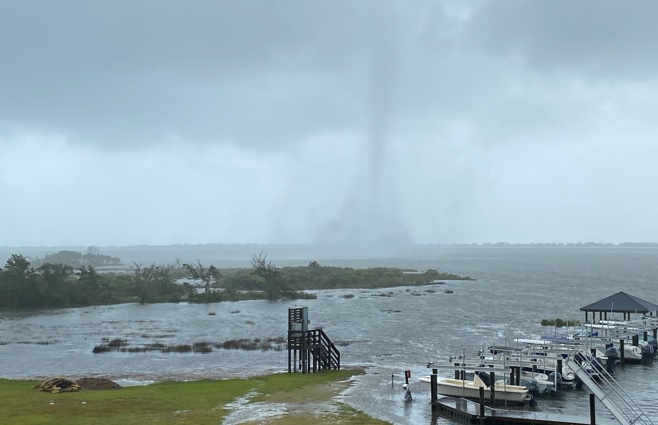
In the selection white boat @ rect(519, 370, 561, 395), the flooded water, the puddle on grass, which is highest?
the puddle on grass

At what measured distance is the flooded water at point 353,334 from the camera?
116ft

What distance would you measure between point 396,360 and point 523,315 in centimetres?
3612

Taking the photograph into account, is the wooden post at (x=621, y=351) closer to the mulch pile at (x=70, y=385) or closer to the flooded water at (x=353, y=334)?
the flooded water at (x=353, y=334)

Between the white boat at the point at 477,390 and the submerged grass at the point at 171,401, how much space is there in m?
5.48

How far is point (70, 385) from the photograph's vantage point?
1249 inches

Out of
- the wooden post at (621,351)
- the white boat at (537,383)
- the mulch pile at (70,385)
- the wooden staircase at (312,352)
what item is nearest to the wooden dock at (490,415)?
the white boat at (537,383)

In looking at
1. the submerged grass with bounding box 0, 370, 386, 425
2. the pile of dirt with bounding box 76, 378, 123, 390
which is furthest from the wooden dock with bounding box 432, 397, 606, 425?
the pile of dirt with bounding box 76, 378, 123, 390

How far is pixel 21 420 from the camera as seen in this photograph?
24156 mm

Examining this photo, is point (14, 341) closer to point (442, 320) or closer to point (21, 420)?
point (21, 420)

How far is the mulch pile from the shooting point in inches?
1230

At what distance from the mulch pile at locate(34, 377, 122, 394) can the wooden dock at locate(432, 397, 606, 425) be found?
18019mm

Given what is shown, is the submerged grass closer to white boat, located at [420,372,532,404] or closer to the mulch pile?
the mulch pile

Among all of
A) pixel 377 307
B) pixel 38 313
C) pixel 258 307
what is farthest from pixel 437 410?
pixel 38 313

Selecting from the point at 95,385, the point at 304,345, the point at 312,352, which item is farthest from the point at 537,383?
the point at 95,385
